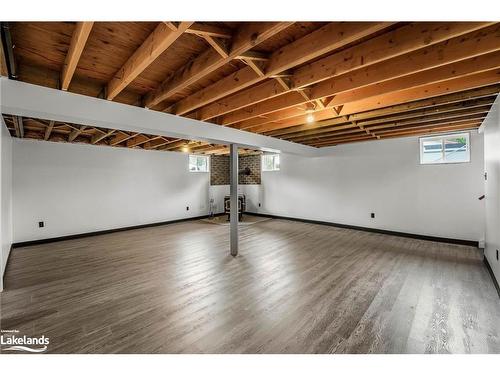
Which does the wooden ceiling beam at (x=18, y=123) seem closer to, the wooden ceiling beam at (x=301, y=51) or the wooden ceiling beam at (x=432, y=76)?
the wooden ceiling beam at (x=301, y=51)

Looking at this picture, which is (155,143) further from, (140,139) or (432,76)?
(432,76)

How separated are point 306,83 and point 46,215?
6.35 m

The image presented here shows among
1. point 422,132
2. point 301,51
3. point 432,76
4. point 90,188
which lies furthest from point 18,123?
point 422,132

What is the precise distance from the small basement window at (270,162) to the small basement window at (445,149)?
14.2 feet

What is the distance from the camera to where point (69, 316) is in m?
2.19

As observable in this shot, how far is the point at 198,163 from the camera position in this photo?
8.41 meters

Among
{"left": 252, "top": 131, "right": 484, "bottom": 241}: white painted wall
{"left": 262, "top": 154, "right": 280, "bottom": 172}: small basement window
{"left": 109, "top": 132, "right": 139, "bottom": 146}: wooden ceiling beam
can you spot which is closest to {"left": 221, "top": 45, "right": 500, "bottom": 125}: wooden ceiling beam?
{"left": 109, "top": 132, "right": 139, "bottom": 146}: wooden ceiling beam

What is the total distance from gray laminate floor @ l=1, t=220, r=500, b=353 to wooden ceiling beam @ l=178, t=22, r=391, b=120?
238cm

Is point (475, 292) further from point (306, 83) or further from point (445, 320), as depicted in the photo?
point (306, 83)

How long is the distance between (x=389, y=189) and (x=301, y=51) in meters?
4.99

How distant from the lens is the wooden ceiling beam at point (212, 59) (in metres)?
1.51

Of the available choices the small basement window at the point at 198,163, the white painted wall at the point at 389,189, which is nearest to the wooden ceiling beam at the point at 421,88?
the white painted wall at the point at 389,189

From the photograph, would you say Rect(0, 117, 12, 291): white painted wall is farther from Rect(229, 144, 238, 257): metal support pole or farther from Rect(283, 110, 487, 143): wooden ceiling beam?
Rect(283, 110, 487, 143): wooden ceiling beam
